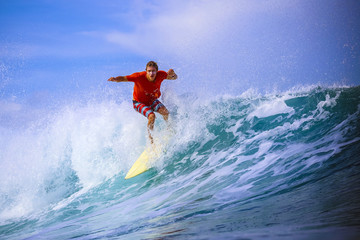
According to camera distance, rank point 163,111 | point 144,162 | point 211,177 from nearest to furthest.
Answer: point 211,177
point 163,111
point 144,162

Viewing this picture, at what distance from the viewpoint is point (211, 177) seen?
15.0ft

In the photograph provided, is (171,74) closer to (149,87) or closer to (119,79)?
(149,87)

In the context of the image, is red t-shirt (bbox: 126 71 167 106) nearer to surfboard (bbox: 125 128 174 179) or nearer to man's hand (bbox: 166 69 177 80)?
man's hand (bbox: 166 69 177 80)

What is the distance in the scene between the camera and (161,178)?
5578 mm

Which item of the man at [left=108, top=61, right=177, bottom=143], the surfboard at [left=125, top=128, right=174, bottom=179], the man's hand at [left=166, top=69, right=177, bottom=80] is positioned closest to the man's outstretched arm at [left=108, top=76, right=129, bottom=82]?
the man at [left=108, top=61, right=177, bottom=143]

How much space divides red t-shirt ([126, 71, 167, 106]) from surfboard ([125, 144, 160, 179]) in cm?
112

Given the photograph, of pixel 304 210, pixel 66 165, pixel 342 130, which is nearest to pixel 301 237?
pixel 304 210

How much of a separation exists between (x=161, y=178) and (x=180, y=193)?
49.8 inches

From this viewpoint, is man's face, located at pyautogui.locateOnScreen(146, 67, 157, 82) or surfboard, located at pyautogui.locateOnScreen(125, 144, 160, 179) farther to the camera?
surfboard, located at pyautogui.locateOnScreen(125, 144, 160, 179)

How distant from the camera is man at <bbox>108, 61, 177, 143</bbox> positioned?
212 inches

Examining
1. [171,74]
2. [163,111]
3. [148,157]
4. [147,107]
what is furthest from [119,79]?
[148,157]

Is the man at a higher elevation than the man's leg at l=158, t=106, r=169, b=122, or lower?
higher

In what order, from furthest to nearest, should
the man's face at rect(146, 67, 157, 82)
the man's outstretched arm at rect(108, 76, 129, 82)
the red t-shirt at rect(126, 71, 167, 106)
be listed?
the red t-shirt at rect(126, 71, 167, 106) → the man's face at rect(146, 67, 157, 82) → the man's outstretched arm at rect(108, 76, 129, 82)

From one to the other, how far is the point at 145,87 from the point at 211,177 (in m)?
2.26
